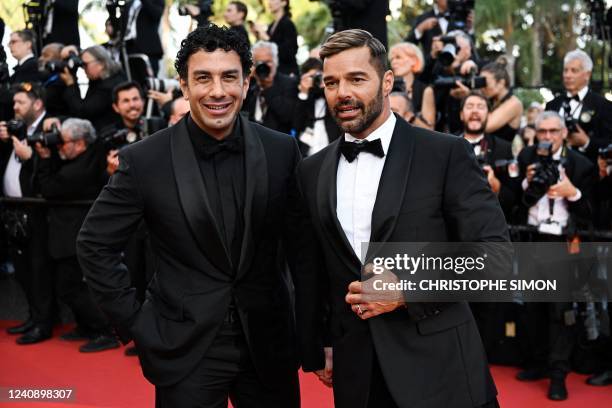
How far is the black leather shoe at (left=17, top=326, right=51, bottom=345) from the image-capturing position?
5887 millimetres

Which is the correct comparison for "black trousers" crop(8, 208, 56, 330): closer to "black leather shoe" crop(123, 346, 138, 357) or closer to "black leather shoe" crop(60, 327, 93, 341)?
"black leather shoe" crop(60, 327, 93, 341)

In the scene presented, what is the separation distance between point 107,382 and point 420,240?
3065mm

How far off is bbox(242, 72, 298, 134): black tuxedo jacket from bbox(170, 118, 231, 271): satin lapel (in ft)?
11.7

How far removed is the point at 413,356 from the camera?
94.8 inches

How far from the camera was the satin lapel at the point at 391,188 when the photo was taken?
239 cm

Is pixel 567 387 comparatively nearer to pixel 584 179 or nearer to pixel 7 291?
pixel 584 179

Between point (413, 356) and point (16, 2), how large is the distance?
287 inches

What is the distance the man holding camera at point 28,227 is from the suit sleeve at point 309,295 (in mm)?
3756

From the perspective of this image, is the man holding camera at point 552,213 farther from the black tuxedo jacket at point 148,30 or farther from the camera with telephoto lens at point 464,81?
the black tuxedo jacket at point 148,30

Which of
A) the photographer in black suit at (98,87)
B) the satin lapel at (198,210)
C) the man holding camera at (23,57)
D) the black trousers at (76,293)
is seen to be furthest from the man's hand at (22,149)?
the satin lapel at (198,210)

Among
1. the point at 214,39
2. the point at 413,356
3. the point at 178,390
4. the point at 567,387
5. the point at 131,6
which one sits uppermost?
the point at 131,6

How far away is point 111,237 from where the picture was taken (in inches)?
106

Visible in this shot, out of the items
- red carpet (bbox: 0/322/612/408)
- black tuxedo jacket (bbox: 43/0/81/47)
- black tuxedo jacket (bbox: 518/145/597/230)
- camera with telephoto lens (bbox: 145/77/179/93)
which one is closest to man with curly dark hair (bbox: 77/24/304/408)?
red carpet (bbox: 0/322/612/408)

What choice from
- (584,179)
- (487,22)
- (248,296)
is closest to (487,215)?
(248,296)
